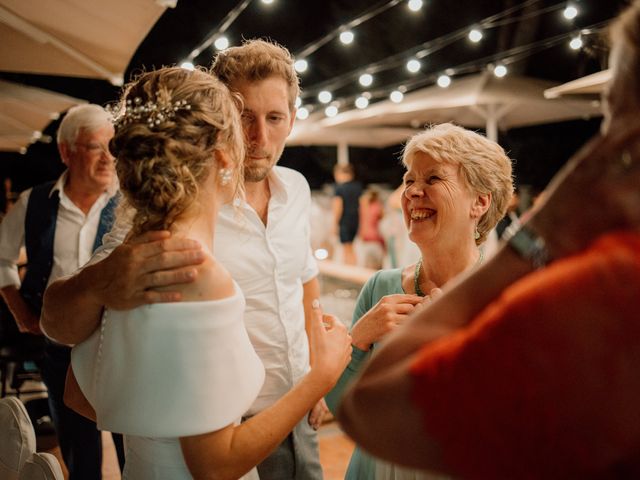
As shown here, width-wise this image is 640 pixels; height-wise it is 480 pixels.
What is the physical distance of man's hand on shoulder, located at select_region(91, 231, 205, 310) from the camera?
1.07m

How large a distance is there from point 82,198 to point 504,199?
7.15 feet

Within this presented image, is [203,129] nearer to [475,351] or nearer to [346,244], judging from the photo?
[475,351]

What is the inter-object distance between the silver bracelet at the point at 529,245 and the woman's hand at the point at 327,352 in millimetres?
683

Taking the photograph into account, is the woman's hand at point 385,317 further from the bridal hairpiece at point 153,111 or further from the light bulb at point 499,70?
the light bulb at point 499,70

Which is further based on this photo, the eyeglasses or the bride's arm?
the eyeglasses

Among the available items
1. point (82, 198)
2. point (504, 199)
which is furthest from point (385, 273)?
point (82, 198)

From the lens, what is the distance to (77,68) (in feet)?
12.2

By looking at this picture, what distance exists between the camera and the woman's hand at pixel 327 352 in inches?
48.7

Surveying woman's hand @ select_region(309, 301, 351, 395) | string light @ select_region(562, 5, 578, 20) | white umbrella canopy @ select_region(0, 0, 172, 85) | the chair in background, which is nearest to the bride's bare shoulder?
woman's hand @ select_region(309, 301, 351, 395)

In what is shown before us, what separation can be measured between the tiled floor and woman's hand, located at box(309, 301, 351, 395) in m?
2.18

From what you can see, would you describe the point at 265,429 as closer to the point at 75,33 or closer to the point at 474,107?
the point at 75,33

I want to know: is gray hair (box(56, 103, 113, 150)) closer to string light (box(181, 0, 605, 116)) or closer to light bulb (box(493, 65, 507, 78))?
string light (box(181, 0, 605, 116))

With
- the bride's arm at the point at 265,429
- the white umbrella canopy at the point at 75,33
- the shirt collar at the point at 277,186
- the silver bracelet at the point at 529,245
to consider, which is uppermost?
the white umbrella canopy at the point at 75,33

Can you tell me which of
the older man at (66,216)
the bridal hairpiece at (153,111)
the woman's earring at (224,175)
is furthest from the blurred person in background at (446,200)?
the older man at (66,216)
